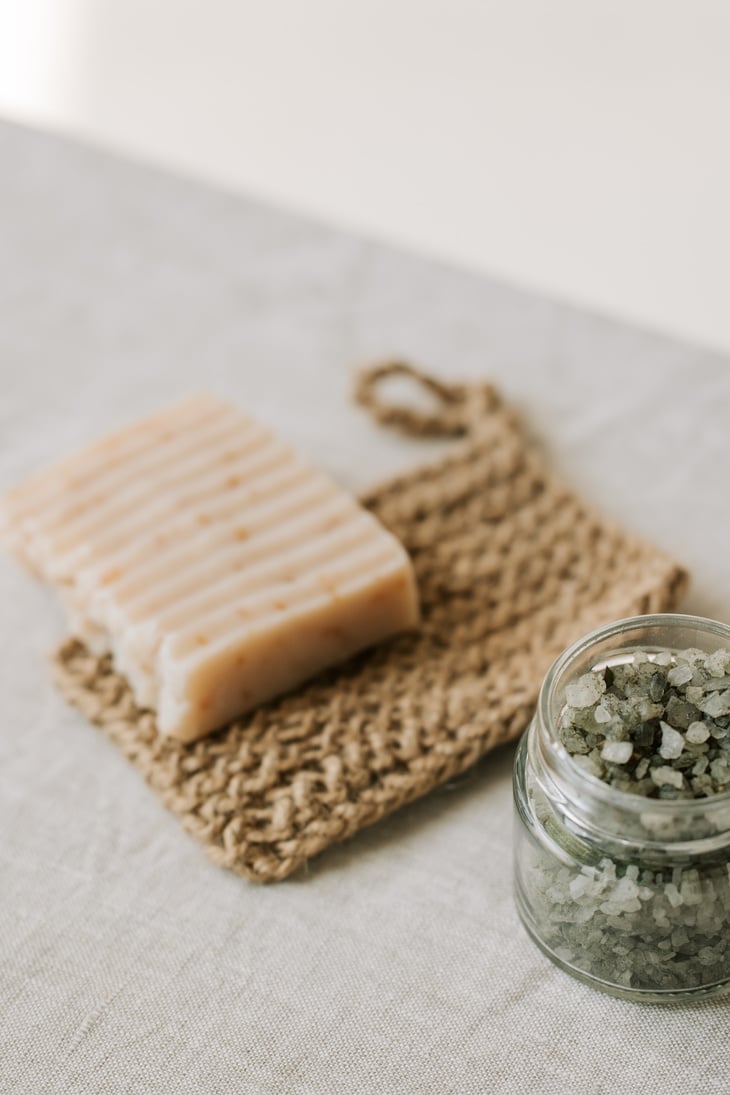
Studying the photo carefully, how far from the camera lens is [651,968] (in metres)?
0.79

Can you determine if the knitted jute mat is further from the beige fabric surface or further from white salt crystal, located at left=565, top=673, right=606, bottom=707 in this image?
white salt crystal, located at left=565, top=673, right=606, bottom=707

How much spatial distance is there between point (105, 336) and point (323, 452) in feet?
1.00

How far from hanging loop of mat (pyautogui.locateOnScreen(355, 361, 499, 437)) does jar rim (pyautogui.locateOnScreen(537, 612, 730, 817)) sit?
1.42 feet

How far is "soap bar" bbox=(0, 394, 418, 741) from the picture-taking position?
952 millimetres

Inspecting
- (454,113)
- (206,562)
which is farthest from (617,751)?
(454,113)

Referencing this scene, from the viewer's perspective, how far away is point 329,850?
0.92 metres

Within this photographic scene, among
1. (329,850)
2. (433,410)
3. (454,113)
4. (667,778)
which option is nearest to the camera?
(667,778)

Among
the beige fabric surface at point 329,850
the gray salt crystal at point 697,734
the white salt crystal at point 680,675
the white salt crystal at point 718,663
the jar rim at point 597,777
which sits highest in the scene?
the white salt crystal at point 718,663

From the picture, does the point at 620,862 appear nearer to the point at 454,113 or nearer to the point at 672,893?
the point at 672,893

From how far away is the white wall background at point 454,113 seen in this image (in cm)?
191

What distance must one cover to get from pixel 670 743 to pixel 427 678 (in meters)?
→ 0.29

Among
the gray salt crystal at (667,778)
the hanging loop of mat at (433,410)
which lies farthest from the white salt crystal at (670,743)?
the hanging loop of mat at (433,410)

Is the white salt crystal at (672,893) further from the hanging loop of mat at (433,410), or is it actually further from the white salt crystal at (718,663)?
the hanging loop of mat at (433,410)

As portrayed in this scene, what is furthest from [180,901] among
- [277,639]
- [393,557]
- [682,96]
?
[682,96]
